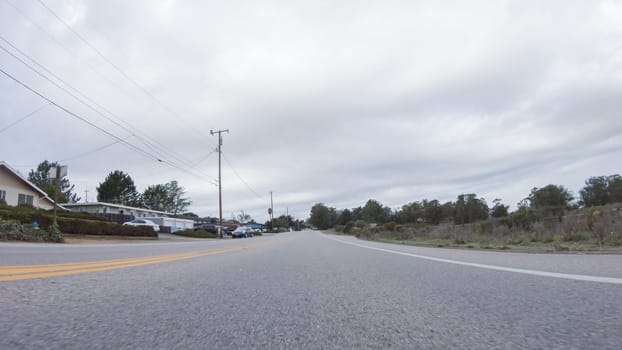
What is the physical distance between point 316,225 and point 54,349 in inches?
7115

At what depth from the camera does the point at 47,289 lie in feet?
8.68

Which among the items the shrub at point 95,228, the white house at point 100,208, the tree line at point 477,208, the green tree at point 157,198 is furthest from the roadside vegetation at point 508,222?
the green tree at point 157,198

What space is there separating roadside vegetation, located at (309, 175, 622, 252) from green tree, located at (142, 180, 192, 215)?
151 feet

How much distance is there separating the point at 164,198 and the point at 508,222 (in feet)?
301

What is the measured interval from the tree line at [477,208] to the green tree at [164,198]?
161 feet

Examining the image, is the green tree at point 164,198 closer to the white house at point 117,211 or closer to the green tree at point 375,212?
the white house at point 117,211

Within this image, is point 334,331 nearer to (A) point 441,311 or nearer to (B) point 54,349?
(A) point 441,311

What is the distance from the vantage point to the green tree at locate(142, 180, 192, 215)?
3634 inches

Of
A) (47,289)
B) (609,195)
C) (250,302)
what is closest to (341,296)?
(250,302)

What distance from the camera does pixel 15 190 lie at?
31.9m

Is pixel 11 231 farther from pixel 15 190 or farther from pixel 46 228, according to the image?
pixel 15 190

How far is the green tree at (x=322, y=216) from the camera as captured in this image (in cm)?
17112

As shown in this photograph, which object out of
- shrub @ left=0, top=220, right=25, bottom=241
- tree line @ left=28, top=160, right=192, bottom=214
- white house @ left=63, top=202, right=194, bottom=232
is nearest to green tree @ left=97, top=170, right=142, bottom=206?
tree line @ left=28, top=160, right=192, bottom=214

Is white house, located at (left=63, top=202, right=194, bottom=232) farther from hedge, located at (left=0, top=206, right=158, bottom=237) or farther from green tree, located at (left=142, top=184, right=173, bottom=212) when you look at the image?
green tree, located at (left=142, top=184, right=173, bottom=212)
